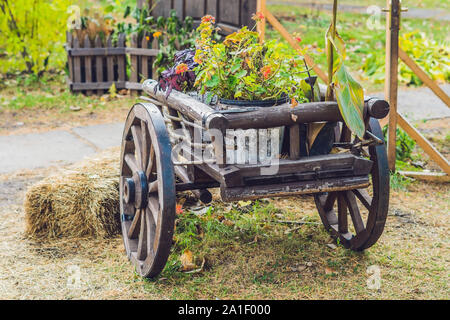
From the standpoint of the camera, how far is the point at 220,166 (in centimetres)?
298

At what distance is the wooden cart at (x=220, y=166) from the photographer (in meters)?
2.96

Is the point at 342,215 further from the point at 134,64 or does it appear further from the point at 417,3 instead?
the point at 417,3

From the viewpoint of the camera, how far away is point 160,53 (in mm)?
6926

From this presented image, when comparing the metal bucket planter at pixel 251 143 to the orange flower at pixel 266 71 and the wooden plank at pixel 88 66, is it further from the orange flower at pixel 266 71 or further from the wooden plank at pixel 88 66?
the wooden plank at pixel 88 66

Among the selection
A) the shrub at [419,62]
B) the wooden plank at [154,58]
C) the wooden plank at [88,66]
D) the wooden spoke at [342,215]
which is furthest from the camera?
the shrub at [419,62]

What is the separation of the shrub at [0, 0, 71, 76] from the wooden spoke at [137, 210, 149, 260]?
4.75 meters

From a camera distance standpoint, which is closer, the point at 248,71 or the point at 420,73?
the point at 248,71

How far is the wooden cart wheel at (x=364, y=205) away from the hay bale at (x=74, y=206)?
138 cm

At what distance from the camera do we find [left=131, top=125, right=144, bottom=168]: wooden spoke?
3473 mm

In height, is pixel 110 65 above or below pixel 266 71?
below

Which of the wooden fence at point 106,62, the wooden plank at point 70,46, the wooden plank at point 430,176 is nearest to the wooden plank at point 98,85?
the wooden fence at point 106,62

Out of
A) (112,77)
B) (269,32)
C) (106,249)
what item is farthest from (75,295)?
(269,32)

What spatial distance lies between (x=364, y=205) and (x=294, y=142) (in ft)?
2.65

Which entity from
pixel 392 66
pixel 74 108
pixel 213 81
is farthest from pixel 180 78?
pixel 74 108
